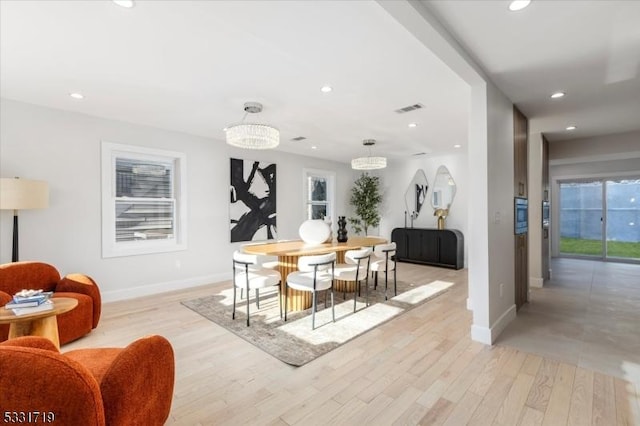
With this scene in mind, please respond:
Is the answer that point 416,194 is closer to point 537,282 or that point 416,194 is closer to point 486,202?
point 537,282

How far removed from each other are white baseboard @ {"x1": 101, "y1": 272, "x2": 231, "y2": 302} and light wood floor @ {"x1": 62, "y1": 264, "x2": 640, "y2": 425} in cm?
113

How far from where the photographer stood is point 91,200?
158 inches

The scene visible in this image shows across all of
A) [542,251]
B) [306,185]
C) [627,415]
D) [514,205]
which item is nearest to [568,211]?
[542,251]

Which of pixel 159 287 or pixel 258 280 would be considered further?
pixel 159 287

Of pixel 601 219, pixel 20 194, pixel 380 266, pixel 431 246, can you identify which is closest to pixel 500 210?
pixel 380 266

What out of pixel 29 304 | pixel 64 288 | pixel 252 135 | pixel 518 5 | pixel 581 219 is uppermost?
pixel 518 5

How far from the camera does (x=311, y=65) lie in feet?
8.43

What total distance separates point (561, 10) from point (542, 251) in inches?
170

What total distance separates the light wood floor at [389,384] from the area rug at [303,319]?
13cm

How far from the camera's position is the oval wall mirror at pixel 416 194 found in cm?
749

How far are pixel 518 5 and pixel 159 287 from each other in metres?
5.19

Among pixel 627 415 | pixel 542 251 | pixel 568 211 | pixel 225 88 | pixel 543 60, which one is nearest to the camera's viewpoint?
pixel 627 415

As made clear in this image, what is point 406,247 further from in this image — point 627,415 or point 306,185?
point 627,415

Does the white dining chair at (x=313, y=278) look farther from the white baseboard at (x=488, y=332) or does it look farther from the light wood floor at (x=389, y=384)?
the white baseboard at (x=488, y=332)
